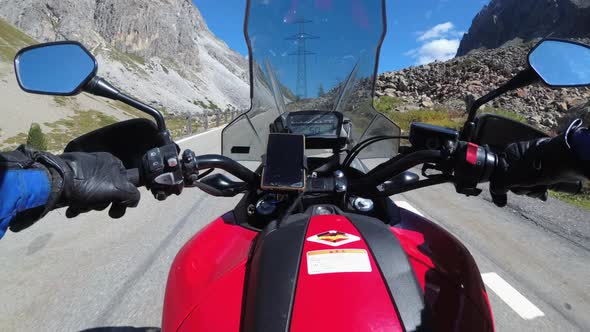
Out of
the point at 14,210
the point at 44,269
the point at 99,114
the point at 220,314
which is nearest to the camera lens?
the point at 14,210

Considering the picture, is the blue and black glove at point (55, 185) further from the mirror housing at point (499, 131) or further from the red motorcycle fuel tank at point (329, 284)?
the mirror housing at point (499, 131)

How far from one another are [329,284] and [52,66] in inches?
55.6

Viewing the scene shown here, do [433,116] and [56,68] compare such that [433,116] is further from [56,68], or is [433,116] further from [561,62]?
[56,68]

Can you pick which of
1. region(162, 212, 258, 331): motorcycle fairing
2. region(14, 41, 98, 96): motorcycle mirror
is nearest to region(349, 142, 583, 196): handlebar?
region(162, 212, 258, 331): motorcycle fairing

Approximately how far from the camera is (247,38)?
2.43 metres

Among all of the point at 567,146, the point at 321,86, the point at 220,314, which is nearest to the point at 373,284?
the point at 220,314

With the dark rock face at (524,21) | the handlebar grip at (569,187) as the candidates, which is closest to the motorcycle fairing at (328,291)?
the handlebar grip at (569,187)

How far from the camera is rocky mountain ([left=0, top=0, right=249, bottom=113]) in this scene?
6022cm

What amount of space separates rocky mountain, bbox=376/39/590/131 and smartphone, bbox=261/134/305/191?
772 inches

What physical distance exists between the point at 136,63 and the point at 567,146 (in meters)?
78.1

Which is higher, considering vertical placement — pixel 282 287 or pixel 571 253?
pixel 282 287

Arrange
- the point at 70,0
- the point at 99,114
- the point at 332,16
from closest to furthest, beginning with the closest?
the point at 332,16 < the point at 99,114 < the point at 70,0

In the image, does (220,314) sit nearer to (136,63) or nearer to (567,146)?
(567,146)

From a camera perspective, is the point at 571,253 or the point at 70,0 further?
the point at 70,0
